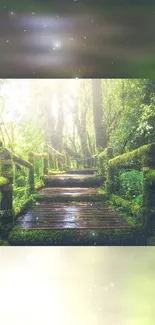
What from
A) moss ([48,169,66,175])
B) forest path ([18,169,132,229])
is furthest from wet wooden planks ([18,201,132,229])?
moss ([48,169,66,175])

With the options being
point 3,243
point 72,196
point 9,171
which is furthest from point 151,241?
point 9,171

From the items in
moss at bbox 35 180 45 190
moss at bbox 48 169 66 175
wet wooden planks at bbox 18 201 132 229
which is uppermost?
moss at bbox 48 169 66 175

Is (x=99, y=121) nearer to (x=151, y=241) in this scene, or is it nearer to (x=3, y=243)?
(x=151, y=241)

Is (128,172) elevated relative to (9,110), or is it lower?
lower

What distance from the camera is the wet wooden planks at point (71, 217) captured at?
211 inches

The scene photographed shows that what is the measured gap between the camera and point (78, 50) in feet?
16.7

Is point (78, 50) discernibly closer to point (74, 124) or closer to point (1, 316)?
point (74, 124)

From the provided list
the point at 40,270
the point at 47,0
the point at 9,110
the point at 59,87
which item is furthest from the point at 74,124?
the point at 40,270

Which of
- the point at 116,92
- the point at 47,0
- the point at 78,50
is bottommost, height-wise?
the point at 116,92

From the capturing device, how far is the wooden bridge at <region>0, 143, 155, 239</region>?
536 cm

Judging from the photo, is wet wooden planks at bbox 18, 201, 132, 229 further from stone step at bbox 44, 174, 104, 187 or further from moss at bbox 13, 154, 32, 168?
moss at bbox 13, 154, 32, 168

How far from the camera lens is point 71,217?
537 cm

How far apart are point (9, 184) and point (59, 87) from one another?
141 centimetres

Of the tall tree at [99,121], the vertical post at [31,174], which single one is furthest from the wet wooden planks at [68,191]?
the tall tree at [99,121]
